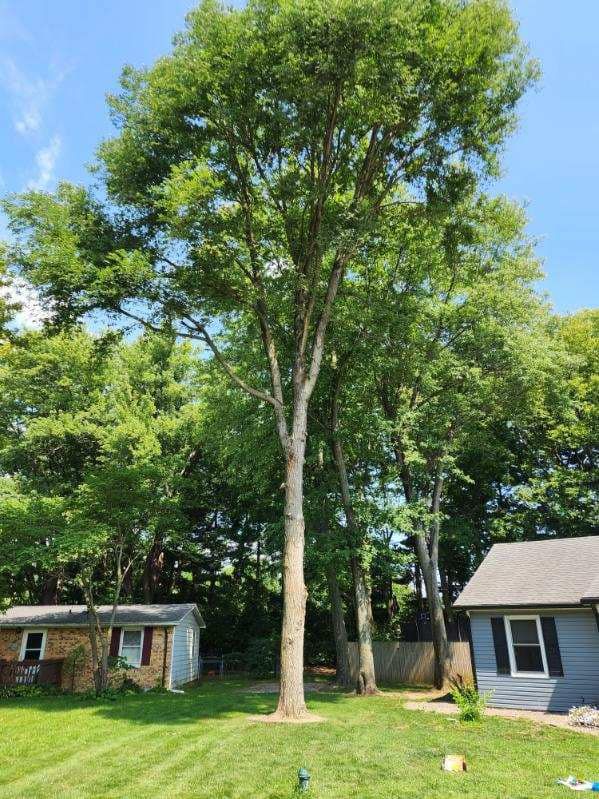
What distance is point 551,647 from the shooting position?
12719 mm

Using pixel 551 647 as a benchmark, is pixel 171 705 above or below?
below

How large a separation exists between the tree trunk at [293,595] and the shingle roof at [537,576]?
5.76 metres

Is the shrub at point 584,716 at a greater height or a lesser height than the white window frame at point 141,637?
lesser

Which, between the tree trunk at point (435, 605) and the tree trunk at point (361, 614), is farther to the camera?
the tree trunk at point (435, 605)

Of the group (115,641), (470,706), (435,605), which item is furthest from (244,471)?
(470,706)

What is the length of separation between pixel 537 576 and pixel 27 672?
17.0 metres

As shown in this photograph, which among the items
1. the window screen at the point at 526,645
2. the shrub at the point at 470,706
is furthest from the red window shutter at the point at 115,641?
the window screen at the point at 526,645

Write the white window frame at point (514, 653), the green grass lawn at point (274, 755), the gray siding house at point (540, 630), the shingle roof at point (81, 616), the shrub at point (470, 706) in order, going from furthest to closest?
1. the shingle roof at point (81, 616)
2. the white window frame at point (514, 653)
3. the gray siding house at point (540, 630)
4. the shrub at point (470, 706)
5. the green grass lawn at point (274, 755)

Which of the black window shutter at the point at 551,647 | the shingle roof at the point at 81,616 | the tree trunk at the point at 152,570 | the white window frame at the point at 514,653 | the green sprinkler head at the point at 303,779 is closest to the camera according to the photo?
the green sprinkler head at the point at 303,779

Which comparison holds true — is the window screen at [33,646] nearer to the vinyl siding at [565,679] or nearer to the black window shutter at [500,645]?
the vinyl siding at [565,679]

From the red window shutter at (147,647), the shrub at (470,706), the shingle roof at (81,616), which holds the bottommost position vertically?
the shrub at (470,706)

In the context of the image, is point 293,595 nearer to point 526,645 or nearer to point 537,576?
point 526,645

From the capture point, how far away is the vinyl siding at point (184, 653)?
19.9 m

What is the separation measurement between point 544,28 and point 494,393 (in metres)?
10.9
